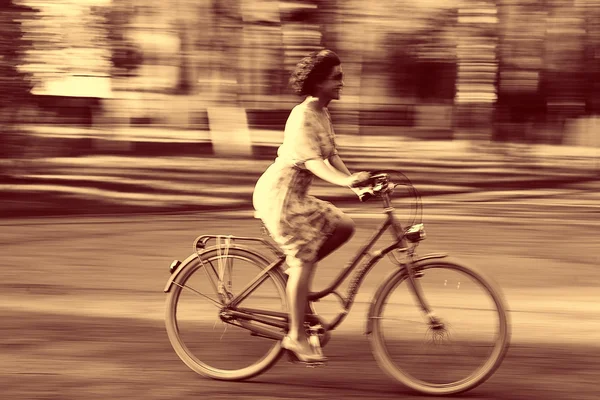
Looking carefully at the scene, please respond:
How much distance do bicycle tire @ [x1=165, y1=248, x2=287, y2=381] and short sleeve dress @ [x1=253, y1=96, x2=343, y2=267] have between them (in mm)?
209

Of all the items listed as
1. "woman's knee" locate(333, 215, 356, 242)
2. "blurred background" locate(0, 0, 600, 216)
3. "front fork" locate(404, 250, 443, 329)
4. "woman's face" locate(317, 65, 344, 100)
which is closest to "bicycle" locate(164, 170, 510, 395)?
"front fork" locate(404, 250, 443, 329)

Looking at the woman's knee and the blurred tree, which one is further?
the blurred tree

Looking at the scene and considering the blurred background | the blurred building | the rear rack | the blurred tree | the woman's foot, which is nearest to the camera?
the woman's foot

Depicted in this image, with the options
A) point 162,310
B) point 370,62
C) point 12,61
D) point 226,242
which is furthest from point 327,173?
point 370,62

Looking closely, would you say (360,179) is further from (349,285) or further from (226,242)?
(226,242)

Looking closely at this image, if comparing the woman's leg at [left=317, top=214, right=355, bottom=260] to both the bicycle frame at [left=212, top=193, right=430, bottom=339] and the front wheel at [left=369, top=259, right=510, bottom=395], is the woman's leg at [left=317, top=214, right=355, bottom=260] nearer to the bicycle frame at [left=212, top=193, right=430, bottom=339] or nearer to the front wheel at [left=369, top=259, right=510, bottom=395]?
the bicycle frame at [left=212, top=193, right=430, bottom=339]

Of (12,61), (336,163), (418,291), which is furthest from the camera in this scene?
(12,61)

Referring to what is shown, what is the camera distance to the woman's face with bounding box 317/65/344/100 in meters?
5.32

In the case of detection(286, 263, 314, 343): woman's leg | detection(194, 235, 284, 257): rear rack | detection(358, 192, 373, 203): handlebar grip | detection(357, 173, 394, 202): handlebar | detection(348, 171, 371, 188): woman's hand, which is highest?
detection(348, 171, 371, 188): woman's hand

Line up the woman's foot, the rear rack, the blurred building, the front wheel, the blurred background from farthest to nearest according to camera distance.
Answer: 1. the blurred building
2. the blurred background
3. the rear rack
4. the woman's foot
5. the front wheel

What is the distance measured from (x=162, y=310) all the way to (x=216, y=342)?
1.69 meters

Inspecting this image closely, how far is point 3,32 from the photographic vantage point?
44.6 feet

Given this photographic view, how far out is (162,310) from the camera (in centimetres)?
745

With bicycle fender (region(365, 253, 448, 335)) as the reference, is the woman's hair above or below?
above
